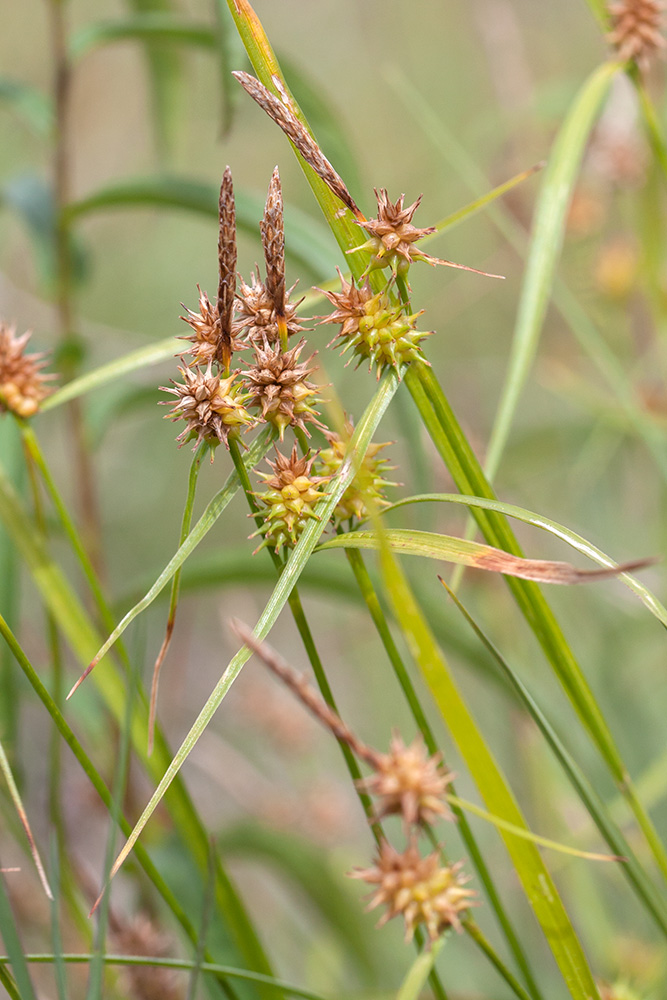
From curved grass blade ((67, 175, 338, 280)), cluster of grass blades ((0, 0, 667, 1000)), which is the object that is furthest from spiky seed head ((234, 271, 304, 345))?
curved grass blade ((67, 175, 338, 280))

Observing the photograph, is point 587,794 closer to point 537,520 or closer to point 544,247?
point 537,520

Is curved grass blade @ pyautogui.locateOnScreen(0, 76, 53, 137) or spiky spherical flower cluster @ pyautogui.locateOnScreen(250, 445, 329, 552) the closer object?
spiky spherical flower cluster @ pyautogui.locateOnScreen(250, 445, 329, 552)

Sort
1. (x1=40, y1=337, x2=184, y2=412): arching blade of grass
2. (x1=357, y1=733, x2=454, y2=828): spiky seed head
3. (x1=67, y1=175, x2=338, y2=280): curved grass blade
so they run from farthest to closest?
(x1=67, y1=175, x2=338, y2=280): curved grass blade → (x1=40, y1=337, x2=184, y2=412): arching blade of grass → (x1=357, y1=733, x2=454, y2=828): spiky seed head

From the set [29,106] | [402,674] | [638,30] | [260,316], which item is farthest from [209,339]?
[29,106]

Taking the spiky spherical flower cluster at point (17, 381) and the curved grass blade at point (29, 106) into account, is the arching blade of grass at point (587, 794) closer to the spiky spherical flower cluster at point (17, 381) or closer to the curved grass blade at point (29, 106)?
the spiky spherical flower cluster at point (17, 381)

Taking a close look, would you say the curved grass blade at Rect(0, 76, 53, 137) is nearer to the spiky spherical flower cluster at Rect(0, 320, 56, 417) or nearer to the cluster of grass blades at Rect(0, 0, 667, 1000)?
the cluster of grass blades at Rect(0, 0, 667, 1000)

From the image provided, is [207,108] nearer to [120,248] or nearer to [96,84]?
[96,84]

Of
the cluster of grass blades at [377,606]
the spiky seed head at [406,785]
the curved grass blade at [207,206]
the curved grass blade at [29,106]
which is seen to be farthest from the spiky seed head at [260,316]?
the curved grass blade at [29,106]
